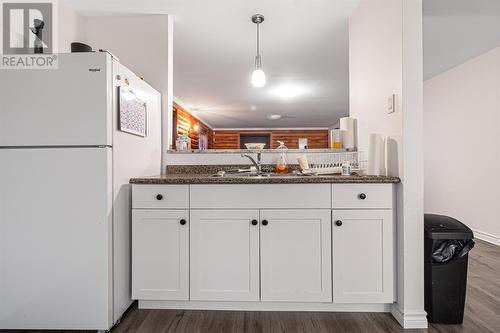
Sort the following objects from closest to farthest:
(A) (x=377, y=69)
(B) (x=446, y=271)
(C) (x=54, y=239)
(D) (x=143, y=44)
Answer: (C) (x=54, y=239) → (B) (x=446, y=271) → (A) (x=377, y=69) → (D) (x=143, y=44)

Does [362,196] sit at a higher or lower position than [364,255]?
higher

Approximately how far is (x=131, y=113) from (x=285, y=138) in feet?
26.4

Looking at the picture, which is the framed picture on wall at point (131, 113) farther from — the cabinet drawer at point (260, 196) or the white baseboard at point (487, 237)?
the white baseboard at point (487, 237)

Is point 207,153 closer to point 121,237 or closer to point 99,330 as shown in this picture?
point 121,237

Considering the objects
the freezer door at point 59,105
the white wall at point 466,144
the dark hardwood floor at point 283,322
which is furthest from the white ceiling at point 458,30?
the freezer door at point 59,105

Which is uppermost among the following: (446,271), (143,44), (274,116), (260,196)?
(274,116)

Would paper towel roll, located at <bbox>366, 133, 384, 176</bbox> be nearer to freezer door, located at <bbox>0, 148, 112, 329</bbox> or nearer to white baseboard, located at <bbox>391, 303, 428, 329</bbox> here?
white baseboard, located at <bbox>391, 303, 428, 329</bbox>

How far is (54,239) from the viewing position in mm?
1525

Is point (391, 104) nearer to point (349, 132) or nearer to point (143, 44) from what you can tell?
point (349, 132)

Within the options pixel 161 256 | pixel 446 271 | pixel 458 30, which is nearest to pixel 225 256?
pixel 161 256

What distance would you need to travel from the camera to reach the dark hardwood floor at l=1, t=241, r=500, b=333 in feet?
5.24

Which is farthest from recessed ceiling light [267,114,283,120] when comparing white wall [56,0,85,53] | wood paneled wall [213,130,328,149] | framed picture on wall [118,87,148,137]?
framed picture on wall [118,87,148,137]

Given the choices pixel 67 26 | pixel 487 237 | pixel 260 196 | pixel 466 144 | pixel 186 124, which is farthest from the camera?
pixel 186 124

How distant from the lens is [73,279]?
4.99 ft
